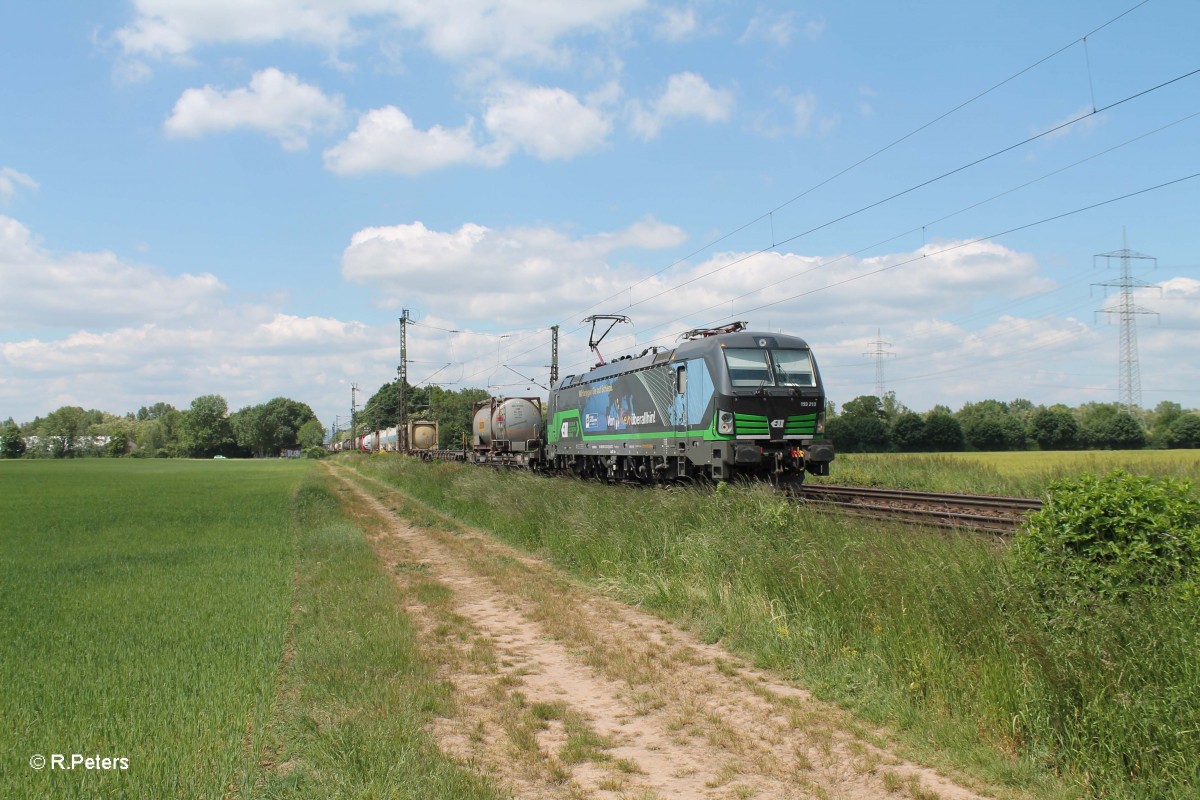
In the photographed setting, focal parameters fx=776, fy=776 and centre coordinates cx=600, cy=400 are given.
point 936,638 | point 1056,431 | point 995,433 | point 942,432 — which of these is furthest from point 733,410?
point 1056,431

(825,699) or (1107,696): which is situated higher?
(1107,696)

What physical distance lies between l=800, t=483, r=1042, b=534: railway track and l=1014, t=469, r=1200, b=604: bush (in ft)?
18.6

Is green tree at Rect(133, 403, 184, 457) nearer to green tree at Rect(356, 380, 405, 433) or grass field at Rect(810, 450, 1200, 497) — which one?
green tree at Rect(356, 380, 405, 433)

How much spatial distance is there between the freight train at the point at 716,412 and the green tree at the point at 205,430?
14561cm

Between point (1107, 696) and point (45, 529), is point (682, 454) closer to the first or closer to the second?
point (1107, 696)

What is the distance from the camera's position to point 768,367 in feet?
55.4

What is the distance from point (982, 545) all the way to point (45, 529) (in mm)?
21697

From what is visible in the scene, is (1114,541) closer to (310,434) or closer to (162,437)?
(310,434)

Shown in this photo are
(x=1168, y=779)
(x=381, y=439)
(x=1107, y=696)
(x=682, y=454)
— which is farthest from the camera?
(x=381, y=439)

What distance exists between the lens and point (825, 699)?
6086mm

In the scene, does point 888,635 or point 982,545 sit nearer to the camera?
point 888,635

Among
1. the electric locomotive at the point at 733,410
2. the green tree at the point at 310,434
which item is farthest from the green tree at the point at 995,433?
the green tree at the point at 310,434

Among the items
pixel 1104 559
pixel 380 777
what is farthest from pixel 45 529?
pixel 1104 559

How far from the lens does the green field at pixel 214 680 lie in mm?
4621
